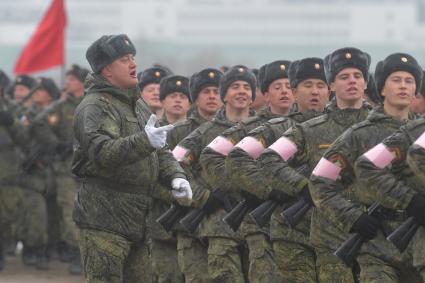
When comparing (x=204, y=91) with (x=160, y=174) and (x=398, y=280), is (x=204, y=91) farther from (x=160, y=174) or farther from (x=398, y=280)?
(x=398, y=280)

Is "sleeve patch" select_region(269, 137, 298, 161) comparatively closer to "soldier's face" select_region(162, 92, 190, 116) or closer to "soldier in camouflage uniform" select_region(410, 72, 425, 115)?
"soldier in camouflage uniform" select_region(410, 72, 425, 115)

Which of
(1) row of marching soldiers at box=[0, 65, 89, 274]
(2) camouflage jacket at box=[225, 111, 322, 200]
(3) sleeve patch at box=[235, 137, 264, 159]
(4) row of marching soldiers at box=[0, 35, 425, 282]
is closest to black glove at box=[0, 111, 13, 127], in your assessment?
(1) row of marching soldiers at box=[0, 65, 89, 274]

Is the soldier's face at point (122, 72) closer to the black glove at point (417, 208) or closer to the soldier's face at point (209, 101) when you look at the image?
the black glove at point (417, 208)

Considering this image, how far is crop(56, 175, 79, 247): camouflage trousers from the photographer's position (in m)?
19.2

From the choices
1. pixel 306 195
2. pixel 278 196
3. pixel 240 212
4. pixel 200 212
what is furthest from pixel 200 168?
pixel 306 195

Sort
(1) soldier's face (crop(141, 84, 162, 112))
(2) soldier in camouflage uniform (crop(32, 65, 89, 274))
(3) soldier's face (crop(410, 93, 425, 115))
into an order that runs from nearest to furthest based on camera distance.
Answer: (3) soldier's face (crop(410, 93, 425, 115))
(1) soldier's face (crop(141, 84, 162, 112))
(2) soldier in camouflage uniform (crop(32, 65, 89, 274))

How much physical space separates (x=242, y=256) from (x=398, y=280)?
3.25 m

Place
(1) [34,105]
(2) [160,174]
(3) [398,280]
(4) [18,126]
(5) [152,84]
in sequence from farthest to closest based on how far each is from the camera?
(1) [34,105] < (4) [18,126] < (5) [152,84] < (2) [160,174] < (3) [398,280]

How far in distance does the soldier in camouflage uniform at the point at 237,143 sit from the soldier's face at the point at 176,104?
202 cm

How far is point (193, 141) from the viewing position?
13141 mm

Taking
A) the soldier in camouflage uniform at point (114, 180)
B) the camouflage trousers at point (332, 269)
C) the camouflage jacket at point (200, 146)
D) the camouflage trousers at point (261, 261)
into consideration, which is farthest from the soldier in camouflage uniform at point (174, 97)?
the camouflage trousers at point (332, 269)

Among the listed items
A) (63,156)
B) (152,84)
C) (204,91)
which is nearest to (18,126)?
(63,156)

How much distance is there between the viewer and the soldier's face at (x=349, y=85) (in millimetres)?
10883

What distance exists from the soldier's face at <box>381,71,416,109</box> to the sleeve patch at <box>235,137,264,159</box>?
1.73 meters
